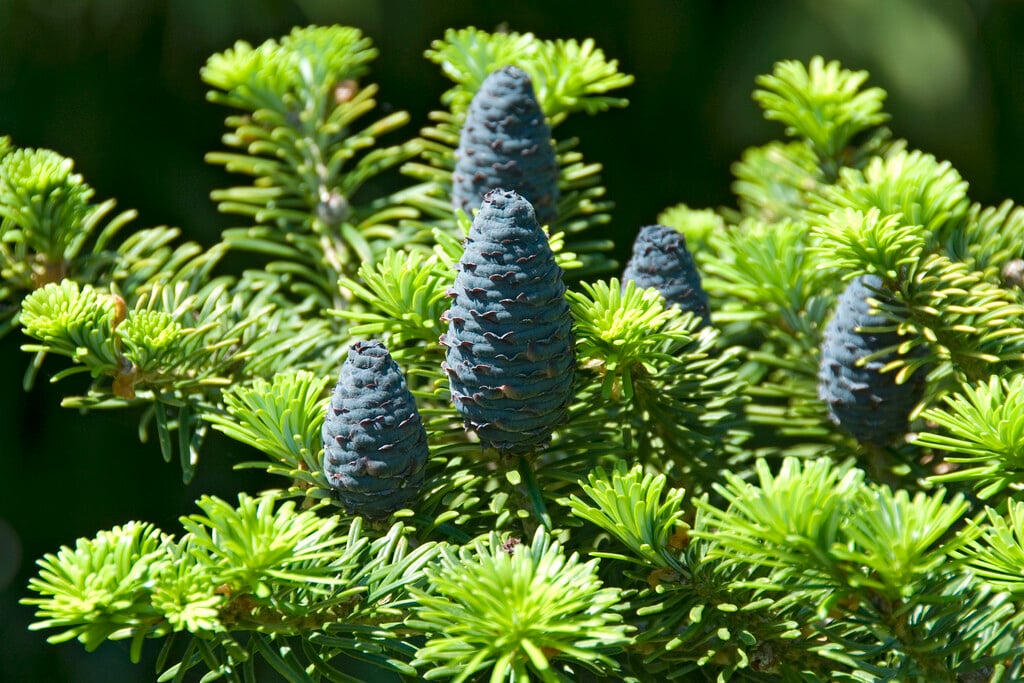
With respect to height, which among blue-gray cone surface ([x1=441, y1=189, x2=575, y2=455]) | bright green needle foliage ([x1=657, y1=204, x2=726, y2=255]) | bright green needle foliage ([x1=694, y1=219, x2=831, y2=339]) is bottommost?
blue-gray cone surface ([x1=441, y1=189, x2=575, y2=455])

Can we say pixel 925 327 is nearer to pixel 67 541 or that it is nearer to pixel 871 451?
pixel 871 451

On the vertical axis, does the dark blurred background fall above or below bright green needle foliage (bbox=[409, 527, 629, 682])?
above

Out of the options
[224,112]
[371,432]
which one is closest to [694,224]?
[371,432]

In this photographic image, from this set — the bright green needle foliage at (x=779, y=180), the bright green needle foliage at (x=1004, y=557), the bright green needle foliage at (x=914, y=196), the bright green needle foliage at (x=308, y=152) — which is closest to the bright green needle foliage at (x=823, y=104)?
the bright green needle foliage at (x=779, y=180)

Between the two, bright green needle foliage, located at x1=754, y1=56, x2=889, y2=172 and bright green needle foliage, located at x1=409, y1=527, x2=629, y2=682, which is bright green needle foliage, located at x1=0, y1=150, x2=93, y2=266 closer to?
bright green needle foliage, located at x1=409, y1=527, x2=629, y2=682

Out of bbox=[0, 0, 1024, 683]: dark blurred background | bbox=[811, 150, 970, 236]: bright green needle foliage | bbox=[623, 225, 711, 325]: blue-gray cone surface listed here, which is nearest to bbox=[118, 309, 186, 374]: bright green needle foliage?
bbox=[623, 225, 711, 325]: blue-gray cone surface

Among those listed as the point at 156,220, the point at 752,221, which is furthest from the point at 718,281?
the point at 156,220

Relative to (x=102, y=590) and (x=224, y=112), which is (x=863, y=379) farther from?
(x=224, y=112)

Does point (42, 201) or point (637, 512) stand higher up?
point (42, 201)
